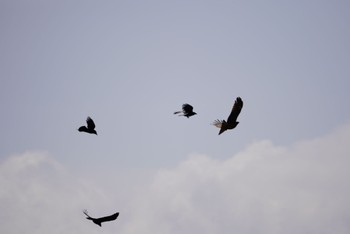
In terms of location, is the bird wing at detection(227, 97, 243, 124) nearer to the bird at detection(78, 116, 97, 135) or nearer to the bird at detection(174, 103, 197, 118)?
the bird at detection(174, 103, 197, 118)

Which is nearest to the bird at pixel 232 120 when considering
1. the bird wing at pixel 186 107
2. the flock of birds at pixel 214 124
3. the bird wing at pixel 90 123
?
the flock of birds at pixel 214 124

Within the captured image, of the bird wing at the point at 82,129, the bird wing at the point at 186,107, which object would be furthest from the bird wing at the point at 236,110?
the bird wing at the point at 82,129

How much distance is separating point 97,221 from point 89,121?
16.7ft

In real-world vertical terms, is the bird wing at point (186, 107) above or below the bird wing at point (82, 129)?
below

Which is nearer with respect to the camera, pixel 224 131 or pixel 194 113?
pixel 224 131

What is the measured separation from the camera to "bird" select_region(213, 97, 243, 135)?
14733 millimetres

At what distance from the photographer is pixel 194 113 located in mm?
19562

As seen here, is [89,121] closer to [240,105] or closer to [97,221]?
[97,221]

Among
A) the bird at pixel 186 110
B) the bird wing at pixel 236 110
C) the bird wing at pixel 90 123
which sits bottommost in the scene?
the bird wing at pixel 236 110

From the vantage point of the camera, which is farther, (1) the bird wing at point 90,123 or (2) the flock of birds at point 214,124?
(1) the bird wing at point 90,123

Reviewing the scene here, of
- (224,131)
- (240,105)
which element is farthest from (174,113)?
(240,105)

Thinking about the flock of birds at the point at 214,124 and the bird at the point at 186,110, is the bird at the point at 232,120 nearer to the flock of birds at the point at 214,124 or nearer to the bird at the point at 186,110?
the flock of birds at the point at 214,124

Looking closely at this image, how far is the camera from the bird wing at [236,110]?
1469 centimetres

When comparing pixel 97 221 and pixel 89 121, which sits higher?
pixel 89 121
